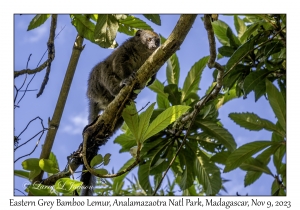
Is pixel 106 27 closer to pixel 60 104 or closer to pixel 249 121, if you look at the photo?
pixel 60 104

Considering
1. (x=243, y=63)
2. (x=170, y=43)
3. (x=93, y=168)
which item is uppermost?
(x=243, y=63)

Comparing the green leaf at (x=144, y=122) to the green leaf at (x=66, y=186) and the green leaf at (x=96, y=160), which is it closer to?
the green leaf at (x=96, y=160)

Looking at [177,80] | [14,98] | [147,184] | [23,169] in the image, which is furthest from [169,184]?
[14,98]

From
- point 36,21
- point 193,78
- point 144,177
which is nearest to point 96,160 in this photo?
point 144,177

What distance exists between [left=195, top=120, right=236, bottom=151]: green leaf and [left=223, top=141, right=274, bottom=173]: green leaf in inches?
5.0

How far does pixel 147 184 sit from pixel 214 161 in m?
0.78

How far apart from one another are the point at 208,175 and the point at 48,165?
70.8 inches

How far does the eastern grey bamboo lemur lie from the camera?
540cm

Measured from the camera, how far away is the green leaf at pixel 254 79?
15.5 feet

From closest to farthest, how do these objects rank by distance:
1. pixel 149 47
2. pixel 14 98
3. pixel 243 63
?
pixel 14 98
pixel 243 63
pixel 149 47

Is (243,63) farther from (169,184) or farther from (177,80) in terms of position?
(169,184)

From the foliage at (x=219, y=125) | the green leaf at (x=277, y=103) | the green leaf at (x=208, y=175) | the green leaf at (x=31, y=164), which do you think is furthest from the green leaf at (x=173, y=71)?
the green leaf at (x=31, y=164)

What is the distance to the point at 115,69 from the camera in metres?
5.41
